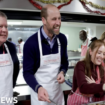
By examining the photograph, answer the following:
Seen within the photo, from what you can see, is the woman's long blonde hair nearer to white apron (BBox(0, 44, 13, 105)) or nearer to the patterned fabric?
the patterned fabric

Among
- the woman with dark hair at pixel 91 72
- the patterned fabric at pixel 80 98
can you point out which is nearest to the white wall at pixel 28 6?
the woman with dark hair at pixel 91 72

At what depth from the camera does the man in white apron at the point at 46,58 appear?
0.93 m

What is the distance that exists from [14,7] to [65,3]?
563 mm

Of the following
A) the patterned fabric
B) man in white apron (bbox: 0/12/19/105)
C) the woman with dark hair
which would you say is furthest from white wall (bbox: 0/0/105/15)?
the patterned fabric

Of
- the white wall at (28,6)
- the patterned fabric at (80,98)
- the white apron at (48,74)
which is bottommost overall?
the patterned fabric at (80,98)

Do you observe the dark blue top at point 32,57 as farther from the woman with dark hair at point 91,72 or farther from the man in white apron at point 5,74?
the woman with dark hair at point 91,72

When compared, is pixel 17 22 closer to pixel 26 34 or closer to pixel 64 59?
pixel 26 34

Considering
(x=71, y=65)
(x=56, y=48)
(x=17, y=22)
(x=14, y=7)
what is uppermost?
(x=14, y=7)

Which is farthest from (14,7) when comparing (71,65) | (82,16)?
(71,65)

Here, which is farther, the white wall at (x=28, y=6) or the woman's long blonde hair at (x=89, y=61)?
the white wall at (x=28, y=6)

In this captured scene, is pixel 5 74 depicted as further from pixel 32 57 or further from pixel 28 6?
pixel 28 6

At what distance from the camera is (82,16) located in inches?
66.3

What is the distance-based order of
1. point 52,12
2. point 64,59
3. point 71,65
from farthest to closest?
point 71,65, point 64,59, point 52,12

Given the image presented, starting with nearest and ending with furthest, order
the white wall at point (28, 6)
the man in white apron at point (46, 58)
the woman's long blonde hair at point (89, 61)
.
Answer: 1. the man in white apron at point (46, 58)
2. the woman's long blonde hair at point (89, 61)
3. the white wall at point (28, 6)
